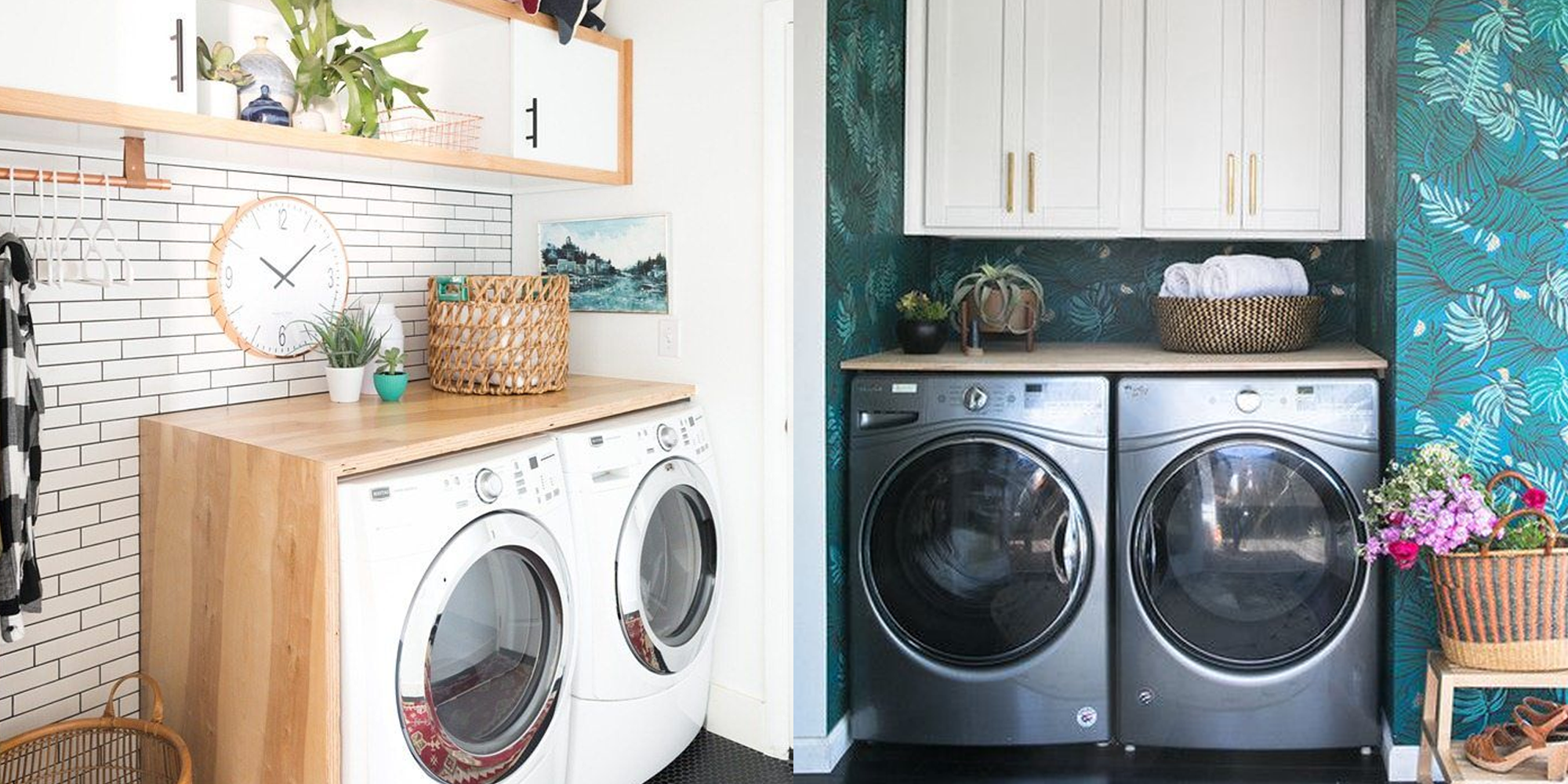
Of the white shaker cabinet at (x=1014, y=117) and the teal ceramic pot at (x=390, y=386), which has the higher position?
the white shaker cabinet at (x=1014, y=117)

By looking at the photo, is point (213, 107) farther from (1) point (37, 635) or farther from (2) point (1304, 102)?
(2) point (1304, 102)

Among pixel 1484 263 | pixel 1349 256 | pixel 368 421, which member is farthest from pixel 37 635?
pixel 1349 256

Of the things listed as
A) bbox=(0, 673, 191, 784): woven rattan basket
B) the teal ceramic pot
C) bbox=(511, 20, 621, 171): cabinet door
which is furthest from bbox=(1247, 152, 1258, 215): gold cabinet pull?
bbox=(0, 673, 191, 784): woven rattan basket

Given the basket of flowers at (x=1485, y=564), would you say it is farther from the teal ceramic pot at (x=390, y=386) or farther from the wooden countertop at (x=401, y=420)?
the teal ceramic pot at (x=390, y=386)

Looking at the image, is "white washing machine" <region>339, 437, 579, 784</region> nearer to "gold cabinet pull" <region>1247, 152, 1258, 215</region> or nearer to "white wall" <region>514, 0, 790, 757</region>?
"white wall" <region>514, 0, 790, 757</region>

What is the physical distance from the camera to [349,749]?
1867 mm

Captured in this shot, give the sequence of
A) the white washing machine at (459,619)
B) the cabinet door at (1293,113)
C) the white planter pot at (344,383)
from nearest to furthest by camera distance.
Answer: the white washing machine at (459,619) < the white planter pot at (344,383) < the cabinet door at (1293,113)

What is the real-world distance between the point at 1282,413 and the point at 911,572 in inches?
38.7

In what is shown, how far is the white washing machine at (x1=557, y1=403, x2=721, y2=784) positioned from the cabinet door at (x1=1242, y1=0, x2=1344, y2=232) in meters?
1.70

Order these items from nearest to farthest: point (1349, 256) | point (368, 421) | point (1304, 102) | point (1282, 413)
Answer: point (368, 421) → point (1282, 413) → point (1304, 102) → point (1349, 256)

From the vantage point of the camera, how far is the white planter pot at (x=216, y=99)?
6.66 feet

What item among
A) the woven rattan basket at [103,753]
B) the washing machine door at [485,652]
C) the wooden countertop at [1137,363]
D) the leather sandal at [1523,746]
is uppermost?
the wooden countertop at [1137,363]

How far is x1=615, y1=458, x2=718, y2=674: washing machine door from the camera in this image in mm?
2479

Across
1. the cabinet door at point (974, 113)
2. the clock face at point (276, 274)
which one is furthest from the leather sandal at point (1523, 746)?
the clock face at point (276, 274)
